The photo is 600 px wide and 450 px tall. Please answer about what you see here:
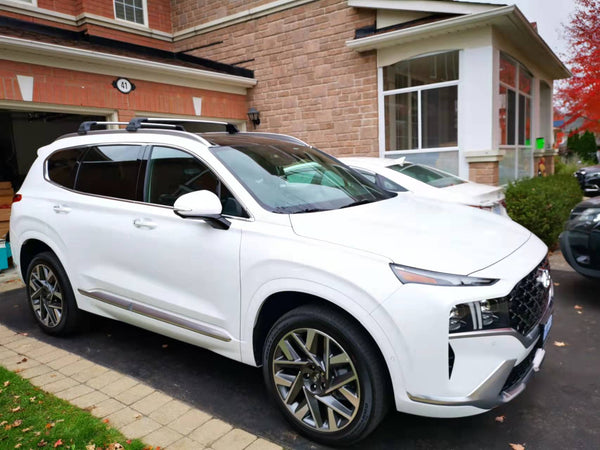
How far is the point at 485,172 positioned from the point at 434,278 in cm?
734

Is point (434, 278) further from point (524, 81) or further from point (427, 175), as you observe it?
point (524, 81)

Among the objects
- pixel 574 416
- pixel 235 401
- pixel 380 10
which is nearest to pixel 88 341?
pixel 235 401

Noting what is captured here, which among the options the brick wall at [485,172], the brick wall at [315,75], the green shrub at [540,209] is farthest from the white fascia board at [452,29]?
the green shrub at [540,209]

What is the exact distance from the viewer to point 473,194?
20.2ft

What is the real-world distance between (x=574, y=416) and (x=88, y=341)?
A: 3.96 m

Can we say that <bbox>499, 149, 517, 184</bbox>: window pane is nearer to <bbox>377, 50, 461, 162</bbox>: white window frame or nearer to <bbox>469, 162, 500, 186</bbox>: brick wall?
<bbox>469, 162, 500, 186</bbox>: brick wall

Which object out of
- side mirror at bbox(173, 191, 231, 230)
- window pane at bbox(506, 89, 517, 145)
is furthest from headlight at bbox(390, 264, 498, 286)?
window pane at bbox(506, 89, 517, 145)

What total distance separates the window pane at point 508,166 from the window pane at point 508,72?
149 centimetres

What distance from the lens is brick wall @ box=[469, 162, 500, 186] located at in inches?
350

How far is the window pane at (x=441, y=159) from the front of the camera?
9.38 m

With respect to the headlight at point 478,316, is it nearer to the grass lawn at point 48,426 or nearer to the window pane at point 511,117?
the grass lawn at point 48,426

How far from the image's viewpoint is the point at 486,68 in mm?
8672

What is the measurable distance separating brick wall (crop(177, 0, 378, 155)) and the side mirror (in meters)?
7.84

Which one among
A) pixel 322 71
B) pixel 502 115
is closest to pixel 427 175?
pixel 502 115
